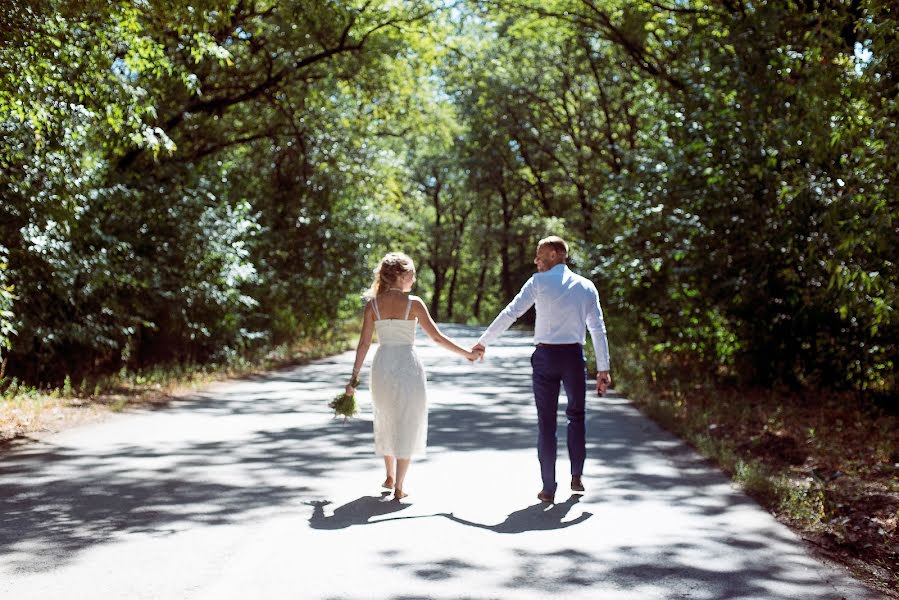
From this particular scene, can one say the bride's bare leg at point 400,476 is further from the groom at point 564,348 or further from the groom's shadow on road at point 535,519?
the groom at point 564,348

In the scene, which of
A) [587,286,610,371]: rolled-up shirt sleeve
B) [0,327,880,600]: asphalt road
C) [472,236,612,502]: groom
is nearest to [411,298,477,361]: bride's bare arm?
[472,236,612,502]: groom

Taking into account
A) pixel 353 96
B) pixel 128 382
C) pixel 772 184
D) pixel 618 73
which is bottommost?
pixel 128 382

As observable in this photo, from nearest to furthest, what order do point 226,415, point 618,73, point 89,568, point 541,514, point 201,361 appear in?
point 89,568 → point 541,514 → point 226,415 → point 201,361 → point 618,73

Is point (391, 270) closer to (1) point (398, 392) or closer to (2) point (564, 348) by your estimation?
(1) point (398, 392)

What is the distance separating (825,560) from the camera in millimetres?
6090

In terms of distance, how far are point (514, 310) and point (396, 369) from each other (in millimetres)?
1093

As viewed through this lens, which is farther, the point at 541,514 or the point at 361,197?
the point at 361,197

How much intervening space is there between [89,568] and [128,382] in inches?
440

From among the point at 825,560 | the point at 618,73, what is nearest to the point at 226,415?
the point at 825,560

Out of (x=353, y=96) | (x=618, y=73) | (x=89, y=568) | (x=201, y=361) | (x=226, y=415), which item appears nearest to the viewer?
(x=89, y=568)

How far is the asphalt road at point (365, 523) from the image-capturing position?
5324 mm

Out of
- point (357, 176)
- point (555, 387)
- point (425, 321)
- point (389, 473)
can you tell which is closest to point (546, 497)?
point (555, 387)

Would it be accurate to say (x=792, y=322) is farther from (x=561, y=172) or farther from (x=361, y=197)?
(x=561, y=172)

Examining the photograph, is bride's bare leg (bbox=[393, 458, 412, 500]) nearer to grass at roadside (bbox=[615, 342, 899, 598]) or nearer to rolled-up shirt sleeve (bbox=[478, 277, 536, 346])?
rolled-up shirt sleeve (bbox=[478, 277, 536, 346])
